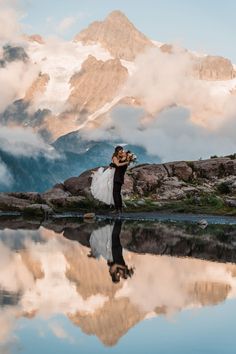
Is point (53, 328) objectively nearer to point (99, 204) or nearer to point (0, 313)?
point (0, 313)

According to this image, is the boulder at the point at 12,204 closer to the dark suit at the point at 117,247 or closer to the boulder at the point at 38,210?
the boulder at the point at 38,210

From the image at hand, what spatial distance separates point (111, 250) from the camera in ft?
58.5

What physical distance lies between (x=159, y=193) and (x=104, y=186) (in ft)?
19.7

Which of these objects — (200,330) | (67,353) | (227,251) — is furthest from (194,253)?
(67,353)

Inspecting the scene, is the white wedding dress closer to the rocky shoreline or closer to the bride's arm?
the rocky shoreline

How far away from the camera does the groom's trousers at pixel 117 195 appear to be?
33.4m

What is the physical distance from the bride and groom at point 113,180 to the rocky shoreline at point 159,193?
94 centimetres

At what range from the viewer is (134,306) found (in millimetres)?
10008

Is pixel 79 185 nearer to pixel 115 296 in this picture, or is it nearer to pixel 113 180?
pixel 113 180

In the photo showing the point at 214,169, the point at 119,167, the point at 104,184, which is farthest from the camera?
the point at 214,169

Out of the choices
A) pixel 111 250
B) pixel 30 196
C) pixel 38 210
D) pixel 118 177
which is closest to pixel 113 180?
pixel 118 177

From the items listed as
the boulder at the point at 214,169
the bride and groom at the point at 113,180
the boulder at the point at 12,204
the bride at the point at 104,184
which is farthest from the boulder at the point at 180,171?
the boulder at the point at 12,204

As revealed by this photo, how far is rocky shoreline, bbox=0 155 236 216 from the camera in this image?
118 ft

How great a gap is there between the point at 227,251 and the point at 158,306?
28.1 ft
